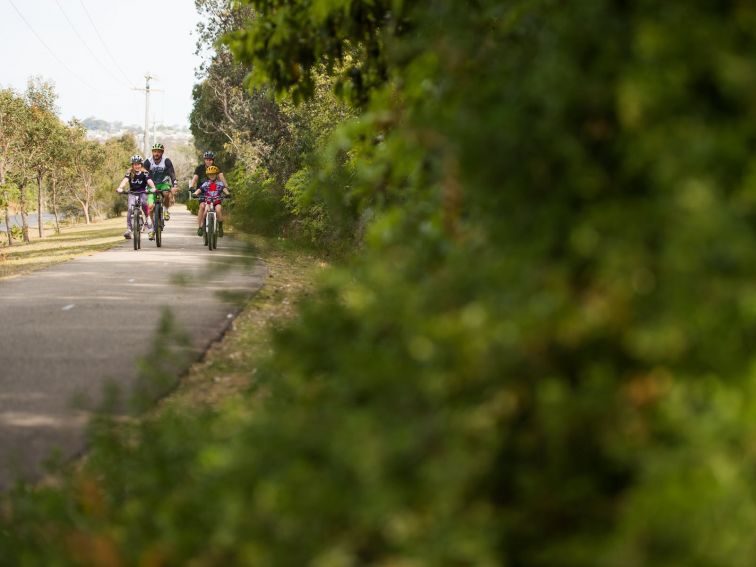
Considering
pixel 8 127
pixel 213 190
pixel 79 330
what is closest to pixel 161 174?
pixel 213 190

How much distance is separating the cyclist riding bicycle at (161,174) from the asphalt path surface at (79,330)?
A: 3730 mm

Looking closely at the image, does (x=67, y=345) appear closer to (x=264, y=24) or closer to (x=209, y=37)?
(x=264, y=24)

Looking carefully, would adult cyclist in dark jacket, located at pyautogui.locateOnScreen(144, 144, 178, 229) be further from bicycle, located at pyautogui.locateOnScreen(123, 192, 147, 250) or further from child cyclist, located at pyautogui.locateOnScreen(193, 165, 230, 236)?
child cyclist, located at pyautogui.locateOnScreen(193, 165, 230, 236)

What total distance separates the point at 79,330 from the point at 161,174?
13794 millimetres

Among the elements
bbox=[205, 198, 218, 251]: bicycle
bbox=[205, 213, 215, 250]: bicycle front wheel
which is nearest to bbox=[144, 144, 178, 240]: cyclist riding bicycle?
bbox=[205, 198, 218, 251]: bicycle

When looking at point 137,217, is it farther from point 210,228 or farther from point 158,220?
point 210,228

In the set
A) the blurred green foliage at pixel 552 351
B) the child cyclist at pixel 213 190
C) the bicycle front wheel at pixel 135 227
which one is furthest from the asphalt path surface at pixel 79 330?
the bicycle front wheel at pixel 135 227

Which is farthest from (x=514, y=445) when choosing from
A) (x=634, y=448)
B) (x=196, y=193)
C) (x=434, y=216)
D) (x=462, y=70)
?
(x=196, y=193)

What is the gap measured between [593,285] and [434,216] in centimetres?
90

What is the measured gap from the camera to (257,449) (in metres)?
2.78

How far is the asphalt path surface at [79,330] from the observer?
6.62m

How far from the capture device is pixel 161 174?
24.8 meters

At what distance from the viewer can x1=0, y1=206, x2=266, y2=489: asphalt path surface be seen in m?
6.62

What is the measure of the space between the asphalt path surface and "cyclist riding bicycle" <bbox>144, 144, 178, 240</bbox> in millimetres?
3730
